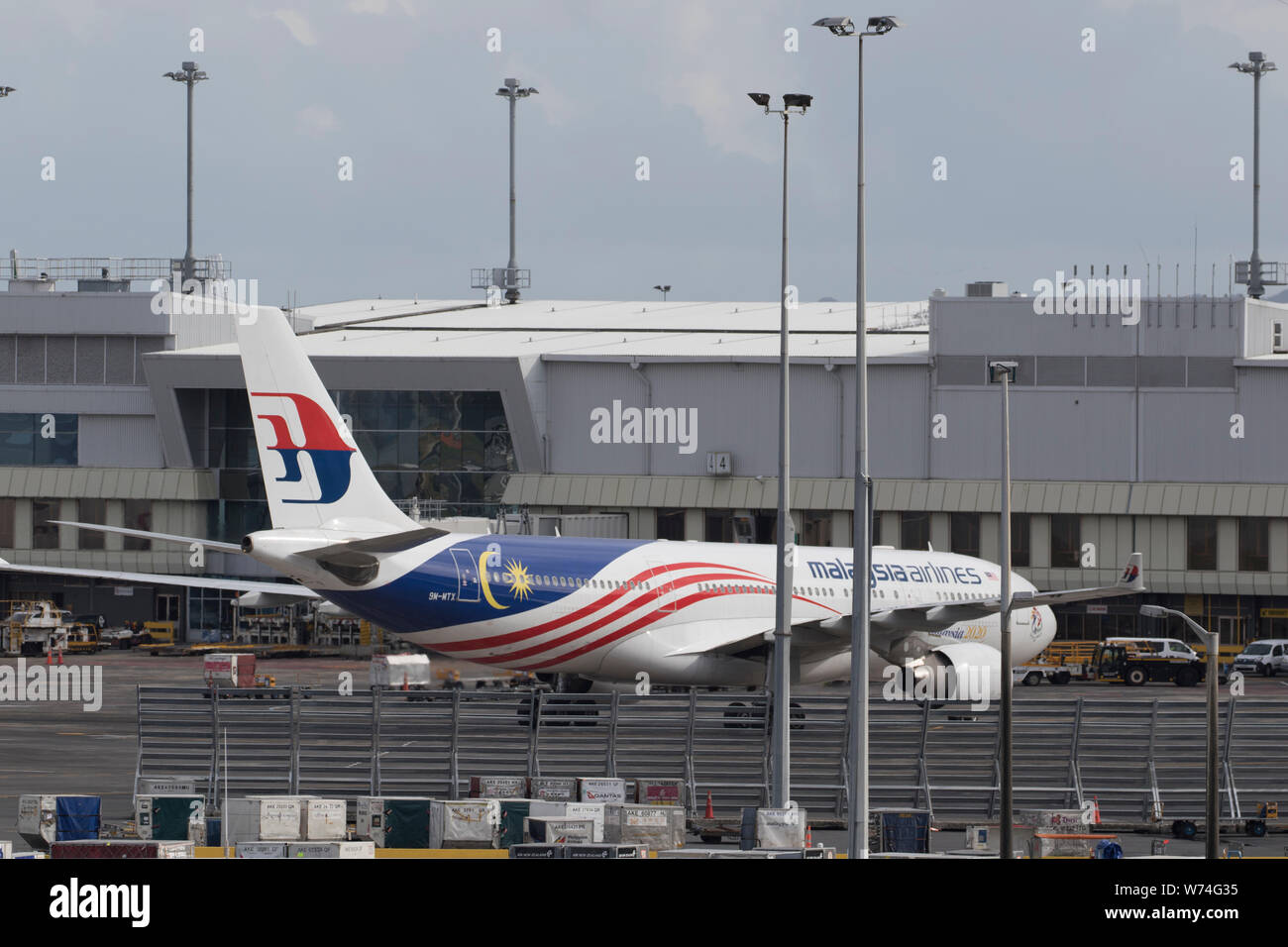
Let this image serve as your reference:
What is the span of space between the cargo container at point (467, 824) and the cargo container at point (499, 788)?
3.98 meters

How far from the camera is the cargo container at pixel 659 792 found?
108ft

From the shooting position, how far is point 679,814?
29.1 m

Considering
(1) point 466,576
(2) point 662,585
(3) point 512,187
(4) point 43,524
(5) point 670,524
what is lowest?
(2) point 662,585

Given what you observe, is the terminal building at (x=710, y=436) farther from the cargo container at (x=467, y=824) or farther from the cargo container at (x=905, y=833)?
the cargo container at (x=905, y=833)

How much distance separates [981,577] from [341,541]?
66.2 feet

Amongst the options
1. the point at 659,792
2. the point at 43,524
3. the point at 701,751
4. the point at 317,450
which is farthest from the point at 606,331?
the point at 659,792

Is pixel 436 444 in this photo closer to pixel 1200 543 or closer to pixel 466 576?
pixel 1200 543

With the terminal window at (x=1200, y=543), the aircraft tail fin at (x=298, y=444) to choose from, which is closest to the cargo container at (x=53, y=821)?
the aircraft tail fin at (x=298, y=444)

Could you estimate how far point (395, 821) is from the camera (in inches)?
1184

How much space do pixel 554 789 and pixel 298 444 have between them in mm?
13759

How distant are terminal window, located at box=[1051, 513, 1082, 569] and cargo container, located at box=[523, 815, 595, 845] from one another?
50701 millimetres

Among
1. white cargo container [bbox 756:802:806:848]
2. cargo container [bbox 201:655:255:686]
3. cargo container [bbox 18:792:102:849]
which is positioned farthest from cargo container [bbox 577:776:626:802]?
cargo container [bbox 201:655:255:686]

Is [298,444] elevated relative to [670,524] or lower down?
elevated
